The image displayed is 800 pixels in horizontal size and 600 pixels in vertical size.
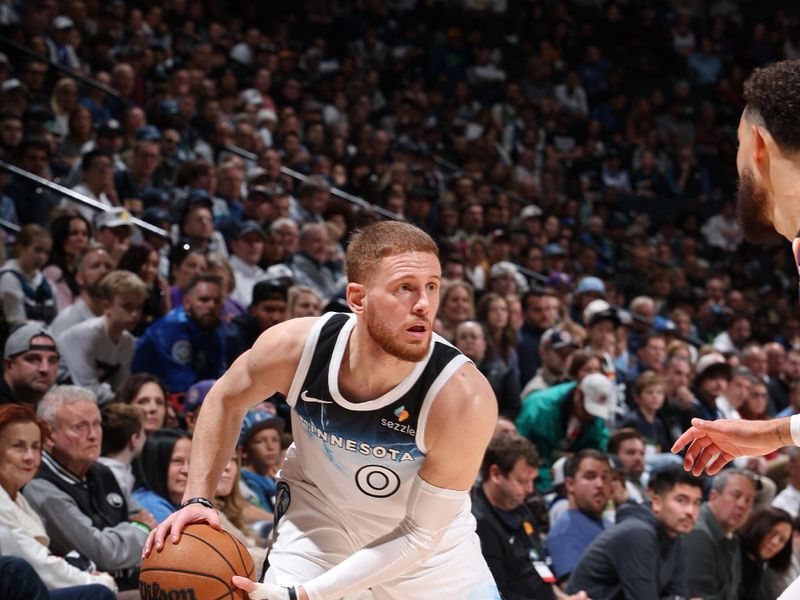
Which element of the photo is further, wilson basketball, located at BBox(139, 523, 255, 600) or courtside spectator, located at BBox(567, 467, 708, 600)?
courtside spectator, located at BBox(567, 467, 708, 600)

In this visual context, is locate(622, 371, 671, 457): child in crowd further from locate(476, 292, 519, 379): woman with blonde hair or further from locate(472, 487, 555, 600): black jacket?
locate(472, 487, 555, 600): black jacket

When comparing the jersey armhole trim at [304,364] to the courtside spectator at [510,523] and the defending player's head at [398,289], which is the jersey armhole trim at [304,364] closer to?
the defending player's head at [398,289]

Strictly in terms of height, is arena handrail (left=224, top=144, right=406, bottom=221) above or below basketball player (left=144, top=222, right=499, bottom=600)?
below

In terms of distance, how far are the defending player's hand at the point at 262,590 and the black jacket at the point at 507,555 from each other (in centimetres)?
247

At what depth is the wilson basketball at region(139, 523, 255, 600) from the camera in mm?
3053

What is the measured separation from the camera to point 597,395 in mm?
7512

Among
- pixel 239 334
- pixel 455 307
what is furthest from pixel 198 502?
pixel 455 307

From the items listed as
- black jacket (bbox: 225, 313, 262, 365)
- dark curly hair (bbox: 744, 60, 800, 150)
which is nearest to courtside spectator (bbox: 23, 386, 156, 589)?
black jacket (bbox: 225, 313, 262, 365)

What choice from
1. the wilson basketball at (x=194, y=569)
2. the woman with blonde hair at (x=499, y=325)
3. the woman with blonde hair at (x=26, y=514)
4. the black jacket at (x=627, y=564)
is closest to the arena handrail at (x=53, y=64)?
the woman with blonde hair at (x=499, y=325)

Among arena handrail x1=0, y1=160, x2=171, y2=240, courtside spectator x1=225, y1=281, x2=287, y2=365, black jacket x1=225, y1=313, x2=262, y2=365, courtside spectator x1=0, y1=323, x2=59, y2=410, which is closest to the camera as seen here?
courtside spectator x1=0, y1=323, x2=59, y2=410

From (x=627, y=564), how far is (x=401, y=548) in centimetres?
264

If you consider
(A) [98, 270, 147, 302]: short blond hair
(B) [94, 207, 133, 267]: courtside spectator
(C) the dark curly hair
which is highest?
(C) the dark curly hair

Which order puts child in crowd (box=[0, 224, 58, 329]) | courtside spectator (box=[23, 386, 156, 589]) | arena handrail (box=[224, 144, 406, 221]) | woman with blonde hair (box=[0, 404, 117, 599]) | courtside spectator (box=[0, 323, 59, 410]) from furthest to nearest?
arena handrail (box=[224, 144, 406, 221])
child in crowd (box=[0, 224, 58, 329])
courtside spectator (box=[0, 323, 59, 410])
courtside spectator (box=[23, 386, 156, 589])
woman with blonde hair (box=[0, 404, 117, 599])

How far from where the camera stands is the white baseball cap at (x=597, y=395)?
751cm
